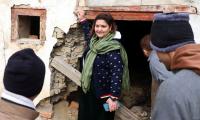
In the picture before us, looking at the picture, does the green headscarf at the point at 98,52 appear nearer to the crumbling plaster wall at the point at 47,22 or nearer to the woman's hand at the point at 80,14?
the woman's hand at the point at 80,14

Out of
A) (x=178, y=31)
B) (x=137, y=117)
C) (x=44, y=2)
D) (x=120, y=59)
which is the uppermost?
(x=44, y=2)

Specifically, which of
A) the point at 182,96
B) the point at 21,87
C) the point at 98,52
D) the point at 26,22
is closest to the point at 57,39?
the point at 26,22

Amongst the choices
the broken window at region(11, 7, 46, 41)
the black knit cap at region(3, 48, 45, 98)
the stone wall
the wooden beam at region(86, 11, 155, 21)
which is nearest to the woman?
the wooden beam at region(86, 11, 155, 21)

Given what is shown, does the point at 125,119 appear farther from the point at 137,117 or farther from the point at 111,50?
the point at 111,50

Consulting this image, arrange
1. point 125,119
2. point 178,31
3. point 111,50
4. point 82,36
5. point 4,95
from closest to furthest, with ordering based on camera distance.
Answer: point 4,95, point 178,31, point 111,50, point 125,119, point 82,36

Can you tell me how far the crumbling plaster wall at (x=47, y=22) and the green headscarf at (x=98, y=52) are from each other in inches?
29.5

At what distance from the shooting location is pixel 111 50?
4.55 m

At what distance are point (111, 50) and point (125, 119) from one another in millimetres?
1061

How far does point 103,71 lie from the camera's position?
4.55 meters

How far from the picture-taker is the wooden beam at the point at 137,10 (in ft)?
15.3

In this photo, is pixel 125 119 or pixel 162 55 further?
pixel 125 119

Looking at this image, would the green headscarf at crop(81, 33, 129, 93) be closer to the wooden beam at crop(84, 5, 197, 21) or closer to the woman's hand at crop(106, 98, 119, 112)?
the woman's hand at crop(106, 98, 119, 112)

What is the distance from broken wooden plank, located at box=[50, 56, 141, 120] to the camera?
5141 mm

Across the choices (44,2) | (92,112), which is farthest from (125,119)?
(44,2)
